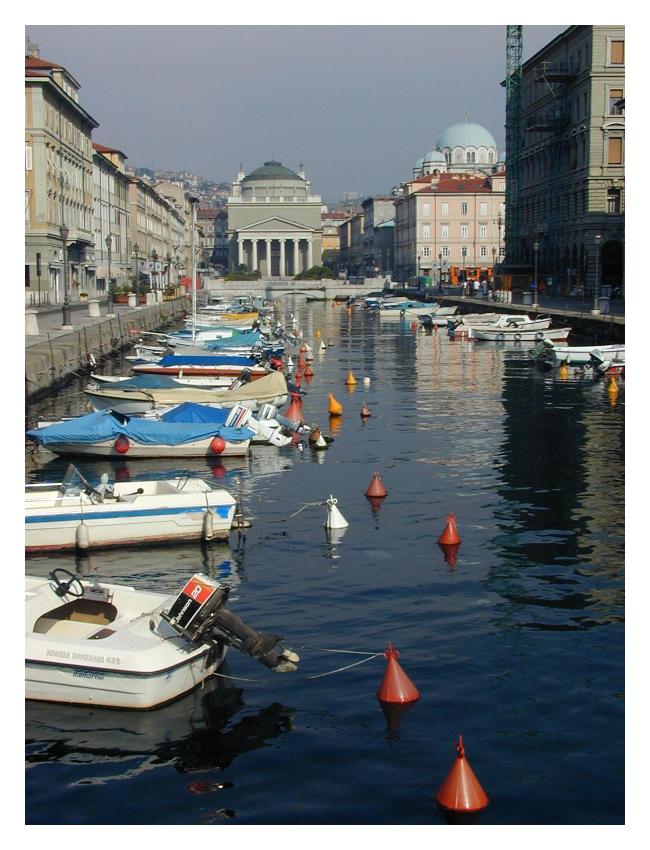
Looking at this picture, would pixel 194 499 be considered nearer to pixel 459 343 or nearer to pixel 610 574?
pixel 610 574

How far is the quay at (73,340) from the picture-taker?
42.9m

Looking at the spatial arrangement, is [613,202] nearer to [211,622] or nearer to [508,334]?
[508,334]

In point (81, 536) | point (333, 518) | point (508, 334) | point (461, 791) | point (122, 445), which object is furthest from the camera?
point (508, 334)

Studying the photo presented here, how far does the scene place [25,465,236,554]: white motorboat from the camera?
20.2 metres

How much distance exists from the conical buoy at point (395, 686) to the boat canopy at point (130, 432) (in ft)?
53.7

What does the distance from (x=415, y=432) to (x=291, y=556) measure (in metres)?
15.3

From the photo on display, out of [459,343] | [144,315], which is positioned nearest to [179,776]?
[459,343]

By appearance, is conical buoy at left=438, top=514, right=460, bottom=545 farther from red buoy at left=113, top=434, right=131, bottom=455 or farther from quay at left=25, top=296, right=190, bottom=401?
quay at left=25, top=296, right=190, bottom=401

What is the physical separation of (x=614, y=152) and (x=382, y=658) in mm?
78737

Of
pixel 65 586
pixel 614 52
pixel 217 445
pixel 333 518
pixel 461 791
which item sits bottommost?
pixel 461 791

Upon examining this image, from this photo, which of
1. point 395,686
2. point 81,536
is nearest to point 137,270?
point 81,536

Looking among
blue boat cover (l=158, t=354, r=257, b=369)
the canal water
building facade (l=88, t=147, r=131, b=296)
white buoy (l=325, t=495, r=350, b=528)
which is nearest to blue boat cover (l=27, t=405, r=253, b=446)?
the canal water

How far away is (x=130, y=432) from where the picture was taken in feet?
95.2

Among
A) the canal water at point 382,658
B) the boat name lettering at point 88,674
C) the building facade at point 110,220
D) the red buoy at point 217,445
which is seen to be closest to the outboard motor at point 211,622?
the canal water at point 382,658
